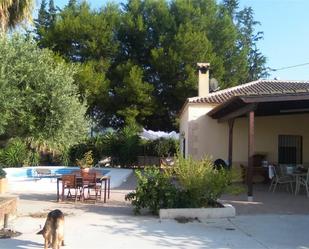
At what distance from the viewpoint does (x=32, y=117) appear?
11.2 meters

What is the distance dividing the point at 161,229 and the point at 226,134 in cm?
1229

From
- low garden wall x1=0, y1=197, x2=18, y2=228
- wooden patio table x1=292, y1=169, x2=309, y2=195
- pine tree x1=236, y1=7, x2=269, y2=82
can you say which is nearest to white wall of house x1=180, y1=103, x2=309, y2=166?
wooden patio table x1=292, y1=169, x2=309, y2=195

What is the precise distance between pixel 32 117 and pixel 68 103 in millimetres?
903

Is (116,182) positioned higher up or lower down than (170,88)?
lower down

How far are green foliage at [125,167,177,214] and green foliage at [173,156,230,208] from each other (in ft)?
1.00

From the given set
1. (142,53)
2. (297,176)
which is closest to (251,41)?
(142,53)

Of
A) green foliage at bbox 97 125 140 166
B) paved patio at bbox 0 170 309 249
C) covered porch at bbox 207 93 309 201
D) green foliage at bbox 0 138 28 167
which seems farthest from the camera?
green foliage at bbox 97 125 140 166

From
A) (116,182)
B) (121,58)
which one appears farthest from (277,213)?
(121,58)

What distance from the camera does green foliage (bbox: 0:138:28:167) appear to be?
92.5ft

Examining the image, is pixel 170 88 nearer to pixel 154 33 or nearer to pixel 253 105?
pixel 154 33

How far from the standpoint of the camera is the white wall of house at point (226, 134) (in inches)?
835

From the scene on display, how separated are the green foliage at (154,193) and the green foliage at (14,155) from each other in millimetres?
18233

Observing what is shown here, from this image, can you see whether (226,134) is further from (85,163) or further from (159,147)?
(159,147)

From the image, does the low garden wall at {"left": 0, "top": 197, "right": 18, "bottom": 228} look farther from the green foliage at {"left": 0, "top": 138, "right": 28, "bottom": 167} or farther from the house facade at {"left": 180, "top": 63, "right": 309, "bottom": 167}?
the green foliage at {"left": 0, "top": 138, "right": 28, "bottom": 167}
